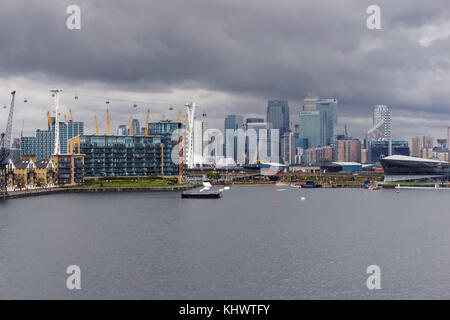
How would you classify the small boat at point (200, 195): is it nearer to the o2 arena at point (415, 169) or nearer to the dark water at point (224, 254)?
the dark water at point (224, 254)

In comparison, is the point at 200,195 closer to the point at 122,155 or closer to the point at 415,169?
the point at 122,155

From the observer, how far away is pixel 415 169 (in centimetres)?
17200

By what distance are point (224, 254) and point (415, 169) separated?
14273 centimetres

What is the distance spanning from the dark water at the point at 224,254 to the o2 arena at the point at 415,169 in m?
98.3

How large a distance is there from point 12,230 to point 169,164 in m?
125

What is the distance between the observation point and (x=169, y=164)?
182 m

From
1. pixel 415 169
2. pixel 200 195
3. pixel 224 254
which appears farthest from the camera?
pixel 415 169

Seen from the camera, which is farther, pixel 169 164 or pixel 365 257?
pixel 169 164

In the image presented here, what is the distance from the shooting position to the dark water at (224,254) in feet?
108

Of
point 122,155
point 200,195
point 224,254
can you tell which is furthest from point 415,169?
point 224,254

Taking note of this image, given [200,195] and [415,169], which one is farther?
[415,169]
